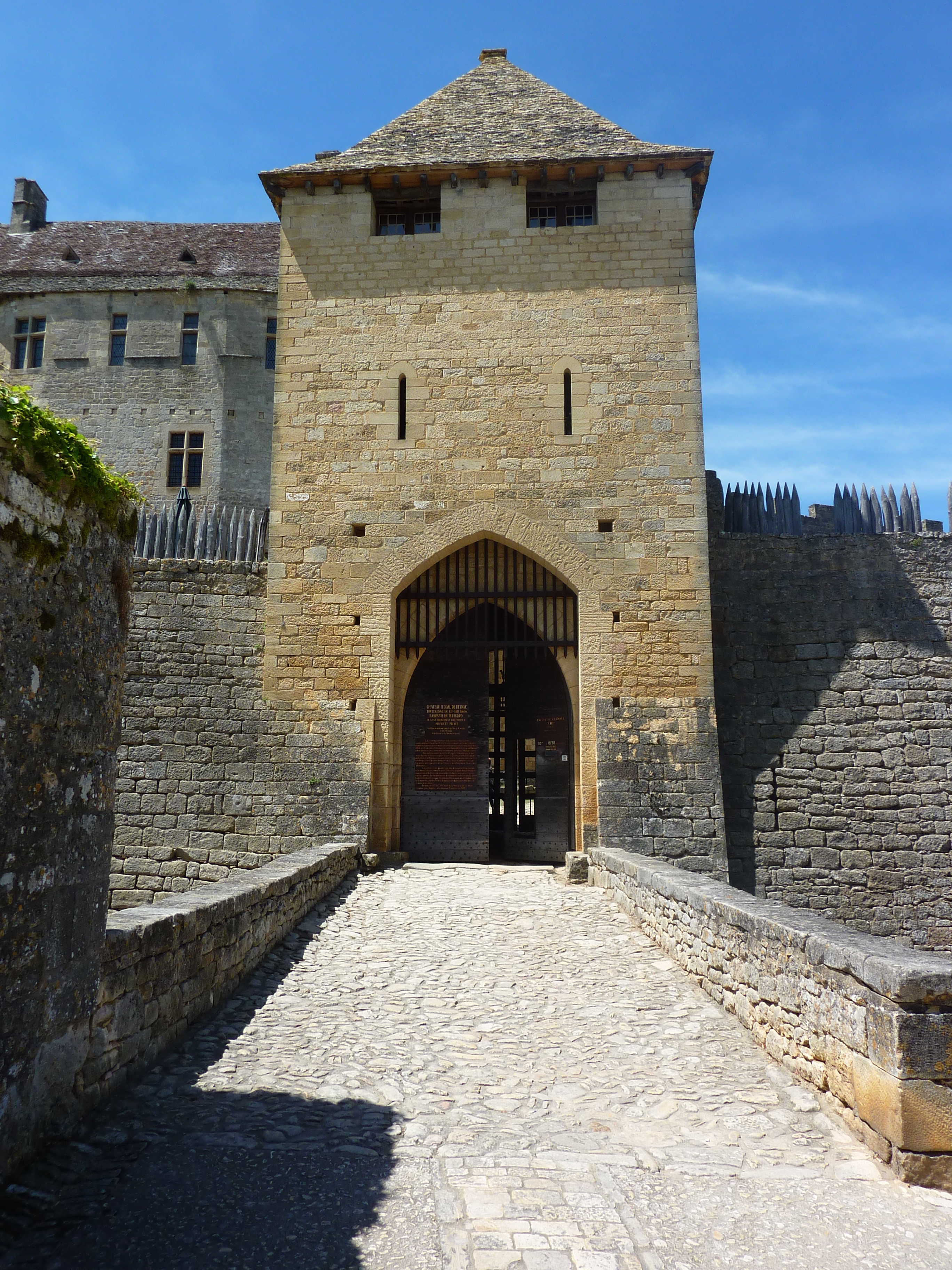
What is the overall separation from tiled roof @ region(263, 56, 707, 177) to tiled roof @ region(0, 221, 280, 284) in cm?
1008

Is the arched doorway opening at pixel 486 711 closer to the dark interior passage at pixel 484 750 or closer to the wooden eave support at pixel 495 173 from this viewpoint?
the dark interior passage at pixel 484 750

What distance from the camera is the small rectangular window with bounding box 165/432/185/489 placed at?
20.9 m

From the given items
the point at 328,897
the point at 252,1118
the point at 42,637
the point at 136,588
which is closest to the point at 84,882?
the point at 42,637

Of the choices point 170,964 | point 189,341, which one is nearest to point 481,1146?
point 170,964

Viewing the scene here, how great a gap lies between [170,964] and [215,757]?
600cm

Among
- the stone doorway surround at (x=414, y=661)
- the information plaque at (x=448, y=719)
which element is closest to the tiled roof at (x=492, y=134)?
the stone doorway surround at (x=414, y=661)

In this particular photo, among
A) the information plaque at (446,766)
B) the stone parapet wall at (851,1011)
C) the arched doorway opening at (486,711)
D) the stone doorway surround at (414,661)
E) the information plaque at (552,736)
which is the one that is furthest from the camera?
the information plaque at (552,736)

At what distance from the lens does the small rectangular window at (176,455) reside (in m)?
20.9

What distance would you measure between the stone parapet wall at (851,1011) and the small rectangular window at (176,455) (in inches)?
732

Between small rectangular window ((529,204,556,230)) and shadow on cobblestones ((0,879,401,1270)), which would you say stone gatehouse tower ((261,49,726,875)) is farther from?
shadow on cobblestones ((0,879,401,1270))

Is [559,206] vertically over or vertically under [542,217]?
over

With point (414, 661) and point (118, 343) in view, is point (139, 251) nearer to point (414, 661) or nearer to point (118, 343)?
point (118, 343)

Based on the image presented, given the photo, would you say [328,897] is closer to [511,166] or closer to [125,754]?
[125,754]

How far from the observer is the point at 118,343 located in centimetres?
2134
